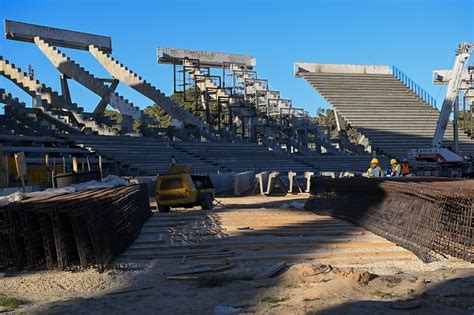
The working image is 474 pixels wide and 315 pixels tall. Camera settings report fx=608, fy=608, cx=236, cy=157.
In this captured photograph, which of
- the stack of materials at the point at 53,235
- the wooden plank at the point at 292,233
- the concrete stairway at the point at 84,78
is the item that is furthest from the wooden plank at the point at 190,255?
the concrete stairway at the point at 84,78

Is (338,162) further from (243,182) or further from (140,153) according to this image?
(243,182)

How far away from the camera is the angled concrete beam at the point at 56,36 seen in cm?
4950

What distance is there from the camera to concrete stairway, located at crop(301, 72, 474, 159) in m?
56.7

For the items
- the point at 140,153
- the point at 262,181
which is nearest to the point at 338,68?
the point at 140,153

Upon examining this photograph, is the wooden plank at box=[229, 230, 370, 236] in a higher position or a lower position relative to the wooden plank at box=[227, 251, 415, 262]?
lower

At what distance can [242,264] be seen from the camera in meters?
9.47

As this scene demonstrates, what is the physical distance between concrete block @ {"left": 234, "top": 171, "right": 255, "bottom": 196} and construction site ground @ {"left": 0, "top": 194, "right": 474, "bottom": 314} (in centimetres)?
1811

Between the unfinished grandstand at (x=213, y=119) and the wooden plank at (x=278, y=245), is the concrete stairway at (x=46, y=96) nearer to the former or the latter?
the unfinished grandstand at (x=213, y=119)

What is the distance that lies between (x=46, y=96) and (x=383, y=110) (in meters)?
34.1

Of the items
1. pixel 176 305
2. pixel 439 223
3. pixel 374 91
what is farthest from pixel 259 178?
pixel 374 91

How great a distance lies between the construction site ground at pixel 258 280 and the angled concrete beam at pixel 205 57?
167ft

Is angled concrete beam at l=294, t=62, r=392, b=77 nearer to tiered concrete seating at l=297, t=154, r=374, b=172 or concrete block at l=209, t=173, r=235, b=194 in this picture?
tiered concrete seating at l=297, t=154, r=374, b=172

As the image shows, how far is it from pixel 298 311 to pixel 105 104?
143 feet

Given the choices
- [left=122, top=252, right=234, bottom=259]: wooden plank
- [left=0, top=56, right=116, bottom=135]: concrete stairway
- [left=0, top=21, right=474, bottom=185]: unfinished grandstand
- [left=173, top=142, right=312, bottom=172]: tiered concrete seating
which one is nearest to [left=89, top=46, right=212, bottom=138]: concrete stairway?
[left=0, top=21, right=474, bottom=185]: unfinished grandstand
